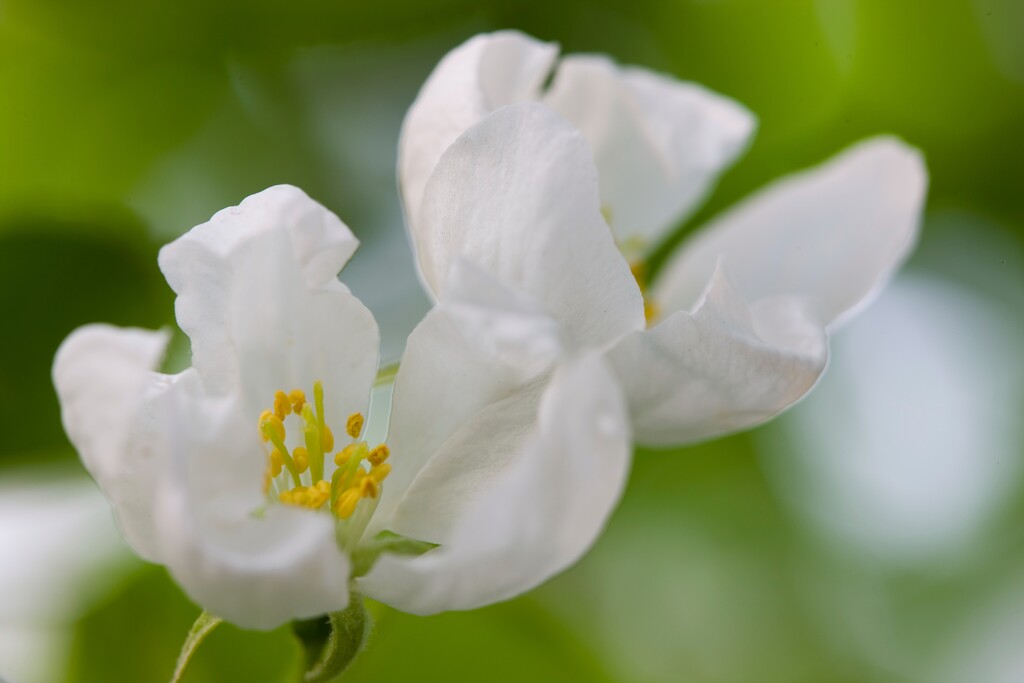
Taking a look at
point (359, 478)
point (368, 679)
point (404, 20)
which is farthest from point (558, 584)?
point (404, 20)

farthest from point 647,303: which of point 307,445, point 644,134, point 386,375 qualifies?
point 307,445

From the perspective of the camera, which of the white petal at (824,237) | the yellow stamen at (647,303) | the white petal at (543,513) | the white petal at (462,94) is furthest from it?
the yellow stamen at (647,303)

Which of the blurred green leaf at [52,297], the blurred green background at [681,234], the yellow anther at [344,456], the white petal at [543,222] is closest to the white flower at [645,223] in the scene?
the white petal at [543,222]

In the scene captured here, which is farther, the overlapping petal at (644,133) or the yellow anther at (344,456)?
the overlapping petal at (644,133)

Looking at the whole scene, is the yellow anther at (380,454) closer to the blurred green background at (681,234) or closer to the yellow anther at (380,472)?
the yellow anther at (380,472)

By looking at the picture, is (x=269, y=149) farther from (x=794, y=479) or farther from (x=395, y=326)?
(x=794, y=479)

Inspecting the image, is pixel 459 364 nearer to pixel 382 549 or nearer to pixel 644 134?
pixel 382 549

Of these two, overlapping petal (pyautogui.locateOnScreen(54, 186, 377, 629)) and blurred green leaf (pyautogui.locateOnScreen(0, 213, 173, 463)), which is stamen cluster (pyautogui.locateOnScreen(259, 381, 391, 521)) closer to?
overlapping petal (pyautogui.locateOnScreen(54, 186, 377, 629))

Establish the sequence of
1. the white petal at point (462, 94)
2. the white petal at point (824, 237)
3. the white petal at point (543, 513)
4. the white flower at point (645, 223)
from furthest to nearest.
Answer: the white petal at point (824, 237) → the white petal at point (462, 94) → the white flower at point (645, 223) → the white petal at point (543, 513)
